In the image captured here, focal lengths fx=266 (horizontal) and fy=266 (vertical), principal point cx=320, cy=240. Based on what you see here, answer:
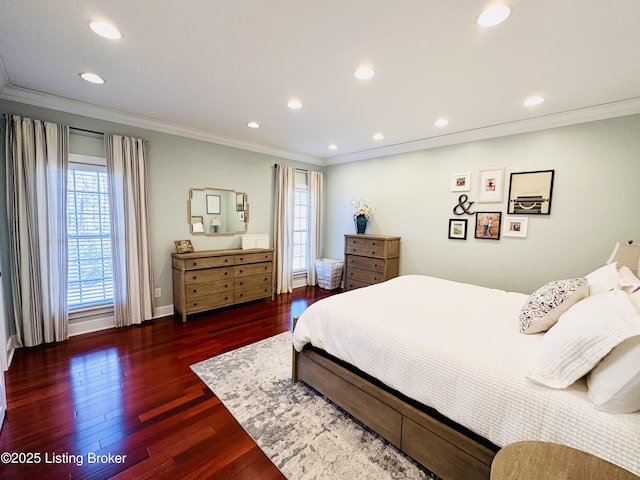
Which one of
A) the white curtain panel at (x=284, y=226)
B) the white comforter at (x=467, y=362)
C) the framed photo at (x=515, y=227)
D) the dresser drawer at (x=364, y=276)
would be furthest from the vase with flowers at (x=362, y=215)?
the white comforter at (x=467, y=362)

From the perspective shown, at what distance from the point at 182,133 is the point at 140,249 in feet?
5.49

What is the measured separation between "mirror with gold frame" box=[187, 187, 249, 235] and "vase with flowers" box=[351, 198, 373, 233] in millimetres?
1926

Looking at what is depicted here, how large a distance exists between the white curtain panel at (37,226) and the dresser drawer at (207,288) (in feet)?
4.08

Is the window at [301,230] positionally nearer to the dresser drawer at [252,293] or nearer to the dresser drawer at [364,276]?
the dresser drawer at [252,293]

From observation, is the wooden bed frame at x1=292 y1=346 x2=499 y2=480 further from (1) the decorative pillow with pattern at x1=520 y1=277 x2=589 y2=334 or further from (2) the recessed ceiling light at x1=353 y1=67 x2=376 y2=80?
(2) the recessed ceiling light at x1=353 y1=67 x2=376 y2=80

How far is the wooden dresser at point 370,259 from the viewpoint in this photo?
419 centimetres

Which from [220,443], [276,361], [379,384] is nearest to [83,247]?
[276,361]

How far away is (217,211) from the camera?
13.8 ft

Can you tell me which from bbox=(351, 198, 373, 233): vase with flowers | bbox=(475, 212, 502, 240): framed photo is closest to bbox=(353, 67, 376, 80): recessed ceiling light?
bbox=(475, 212, 502, 240): framed photo

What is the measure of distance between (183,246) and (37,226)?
4.71 ft

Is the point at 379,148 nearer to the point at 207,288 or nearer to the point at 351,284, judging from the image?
the point at 351,284

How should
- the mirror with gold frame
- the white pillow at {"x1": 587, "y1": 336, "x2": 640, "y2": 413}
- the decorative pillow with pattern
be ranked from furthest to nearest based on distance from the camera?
the mirror with gold frame
the decorative pillow with pattern
the white pillow at {"x1": 587, "y1": 336, "x2": 640, "y2": 413}

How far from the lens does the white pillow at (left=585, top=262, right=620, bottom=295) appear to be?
160 centimetres

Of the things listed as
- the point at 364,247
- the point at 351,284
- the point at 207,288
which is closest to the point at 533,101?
the point at 364,247
